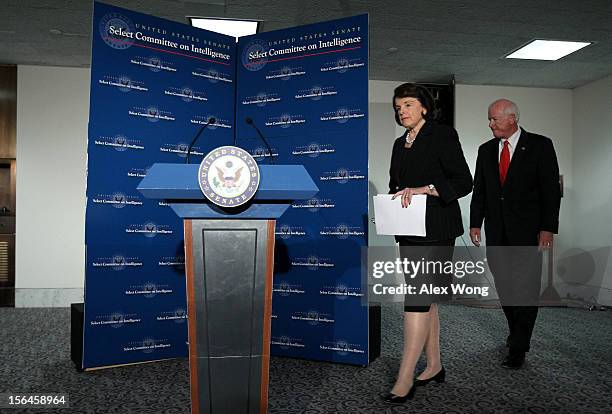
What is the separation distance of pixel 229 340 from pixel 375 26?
3.85m

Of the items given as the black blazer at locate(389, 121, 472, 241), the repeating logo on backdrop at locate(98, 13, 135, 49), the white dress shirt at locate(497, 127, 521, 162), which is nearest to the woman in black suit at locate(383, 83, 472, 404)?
the black blazer at locate(389, 121, 472, 241)

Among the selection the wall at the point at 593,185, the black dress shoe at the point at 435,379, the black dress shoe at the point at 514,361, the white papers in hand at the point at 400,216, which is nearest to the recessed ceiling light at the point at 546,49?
the wall at the point at 593,185

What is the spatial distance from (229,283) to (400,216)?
3.00ft

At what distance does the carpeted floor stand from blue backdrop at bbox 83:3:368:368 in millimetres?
233

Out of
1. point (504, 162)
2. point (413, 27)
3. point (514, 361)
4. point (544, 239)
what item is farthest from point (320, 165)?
point (413, 27)

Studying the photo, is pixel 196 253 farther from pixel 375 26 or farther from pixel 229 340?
pixel 375 26

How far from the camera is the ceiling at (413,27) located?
4.44 metres

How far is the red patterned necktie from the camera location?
3.21 m

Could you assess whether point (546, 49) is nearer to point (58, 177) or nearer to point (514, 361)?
point (514, 361)

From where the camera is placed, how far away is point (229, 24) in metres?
4.96

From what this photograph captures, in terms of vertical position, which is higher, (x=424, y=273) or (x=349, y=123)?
(x=349, y=123)

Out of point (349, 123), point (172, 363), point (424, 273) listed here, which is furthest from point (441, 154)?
point (172, 363)

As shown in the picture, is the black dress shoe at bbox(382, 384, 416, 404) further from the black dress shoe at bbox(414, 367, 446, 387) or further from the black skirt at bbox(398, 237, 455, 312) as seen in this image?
the black skirt at bbox(398, 237, 455, 312)

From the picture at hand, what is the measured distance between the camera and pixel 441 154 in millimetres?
2434
